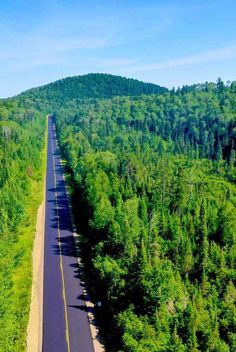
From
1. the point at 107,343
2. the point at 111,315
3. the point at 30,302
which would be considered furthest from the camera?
the point at 30,302

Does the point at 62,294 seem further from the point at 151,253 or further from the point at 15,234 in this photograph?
the point at 15,234

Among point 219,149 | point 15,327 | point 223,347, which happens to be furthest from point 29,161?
point 223,347

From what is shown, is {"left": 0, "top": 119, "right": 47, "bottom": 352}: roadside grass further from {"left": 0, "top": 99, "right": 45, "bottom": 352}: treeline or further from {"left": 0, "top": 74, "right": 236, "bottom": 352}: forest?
{"left": 0, "top": 74, "right": 236, "bottom": 352}: forest

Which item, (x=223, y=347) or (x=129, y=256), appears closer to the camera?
(x=223, y=347)

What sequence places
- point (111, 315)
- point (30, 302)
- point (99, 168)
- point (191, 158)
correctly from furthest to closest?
1. point (191, 158)
2. point (99, 168)
3. point (30, 302)
4. point (111, 315)

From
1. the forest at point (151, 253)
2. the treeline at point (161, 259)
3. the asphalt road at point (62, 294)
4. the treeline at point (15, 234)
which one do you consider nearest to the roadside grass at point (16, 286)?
the treeline at point (15, 234)

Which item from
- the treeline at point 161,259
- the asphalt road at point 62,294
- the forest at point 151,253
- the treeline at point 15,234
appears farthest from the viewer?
the asphalt road at point 62,294

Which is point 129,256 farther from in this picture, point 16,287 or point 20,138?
point 20,138

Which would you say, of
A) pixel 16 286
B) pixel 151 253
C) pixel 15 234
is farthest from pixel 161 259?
pixel 15 234

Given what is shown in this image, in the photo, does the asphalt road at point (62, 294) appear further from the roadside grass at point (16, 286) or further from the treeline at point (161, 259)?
the treeline at point (161, 259)
